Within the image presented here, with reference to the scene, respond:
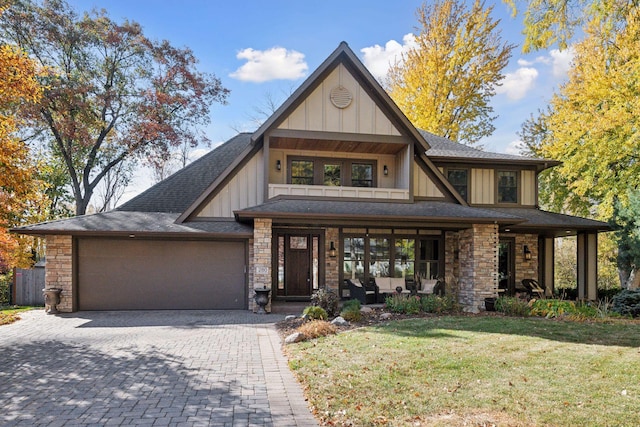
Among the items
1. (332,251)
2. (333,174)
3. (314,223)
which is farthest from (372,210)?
(333,174)

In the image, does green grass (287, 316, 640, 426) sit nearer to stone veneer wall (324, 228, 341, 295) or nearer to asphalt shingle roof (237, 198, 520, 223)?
asphalt shingle roof (237, 198, 520, 223)

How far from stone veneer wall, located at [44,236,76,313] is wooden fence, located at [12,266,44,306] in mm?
4370

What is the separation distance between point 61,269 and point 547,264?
1789 cm

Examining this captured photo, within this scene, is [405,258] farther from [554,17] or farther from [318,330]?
[554,17]

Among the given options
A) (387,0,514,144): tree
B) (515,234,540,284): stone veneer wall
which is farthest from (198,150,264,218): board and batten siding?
(387,0,514,144): tree

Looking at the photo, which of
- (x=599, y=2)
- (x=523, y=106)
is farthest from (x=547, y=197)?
(x=599, y=2)

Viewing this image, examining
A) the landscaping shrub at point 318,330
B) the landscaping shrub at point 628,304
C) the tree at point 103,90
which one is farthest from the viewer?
the tree at point 103,90

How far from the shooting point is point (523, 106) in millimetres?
23844

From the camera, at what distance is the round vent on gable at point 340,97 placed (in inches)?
537

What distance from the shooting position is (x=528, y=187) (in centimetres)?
1636

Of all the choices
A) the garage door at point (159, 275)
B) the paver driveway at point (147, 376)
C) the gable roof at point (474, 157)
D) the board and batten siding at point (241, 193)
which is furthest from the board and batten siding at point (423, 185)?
the paver driveway at point (147, 376)

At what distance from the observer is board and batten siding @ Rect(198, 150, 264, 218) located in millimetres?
13508

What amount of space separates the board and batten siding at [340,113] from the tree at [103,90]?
1124 centimetres

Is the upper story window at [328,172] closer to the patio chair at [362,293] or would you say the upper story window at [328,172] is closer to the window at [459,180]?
the window at [459,180]
